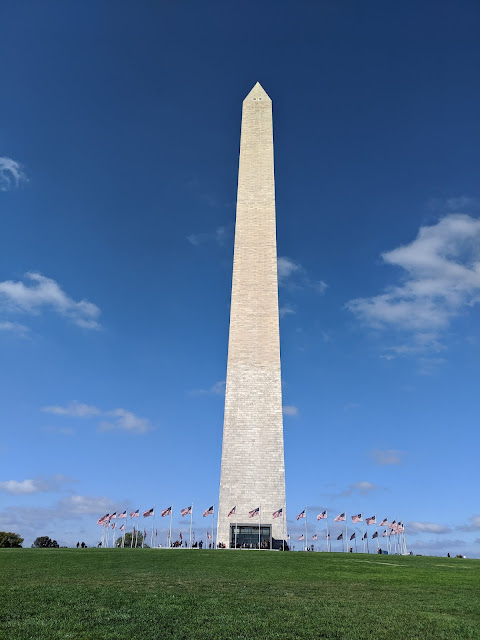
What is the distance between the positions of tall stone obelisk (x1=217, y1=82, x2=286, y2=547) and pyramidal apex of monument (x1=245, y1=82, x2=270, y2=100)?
1.86m

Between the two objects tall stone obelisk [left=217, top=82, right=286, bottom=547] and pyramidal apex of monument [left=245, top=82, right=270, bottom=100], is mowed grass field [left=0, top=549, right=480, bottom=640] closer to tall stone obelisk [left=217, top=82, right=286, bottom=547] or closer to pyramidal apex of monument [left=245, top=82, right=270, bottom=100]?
tall stone obelisk [left=217, top=82, right=286, bottom=547]

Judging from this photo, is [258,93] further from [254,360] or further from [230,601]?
[230,601]

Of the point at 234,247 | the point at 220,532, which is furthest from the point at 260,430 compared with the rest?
the point at 234,247

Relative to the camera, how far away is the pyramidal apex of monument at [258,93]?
172 feet

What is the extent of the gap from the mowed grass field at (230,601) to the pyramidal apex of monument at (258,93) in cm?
4443

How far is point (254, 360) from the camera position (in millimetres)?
42156

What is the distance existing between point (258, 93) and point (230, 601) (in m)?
49.7

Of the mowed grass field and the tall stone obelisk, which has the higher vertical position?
the tall stone obelisk

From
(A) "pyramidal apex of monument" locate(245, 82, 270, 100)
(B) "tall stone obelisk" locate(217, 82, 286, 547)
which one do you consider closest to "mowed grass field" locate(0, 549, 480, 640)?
(B) "tall stone obelisk" locate(217, 82, 286, 547)

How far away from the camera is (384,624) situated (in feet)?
33.6

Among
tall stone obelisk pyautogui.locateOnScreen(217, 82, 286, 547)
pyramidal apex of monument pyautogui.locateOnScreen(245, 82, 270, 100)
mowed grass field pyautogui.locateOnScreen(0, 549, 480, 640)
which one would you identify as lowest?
mowed grass field pyautogui.locateOnScreen(0, 549, 480, 640)

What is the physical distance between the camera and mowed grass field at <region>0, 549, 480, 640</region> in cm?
938

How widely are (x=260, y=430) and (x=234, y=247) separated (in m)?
15.8

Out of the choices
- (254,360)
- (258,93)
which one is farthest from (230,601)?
(258,93)
